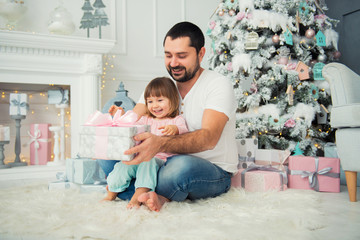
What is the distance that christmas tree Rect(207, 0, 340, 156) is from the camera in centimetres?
243

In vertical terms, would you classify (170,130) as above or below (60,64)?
below

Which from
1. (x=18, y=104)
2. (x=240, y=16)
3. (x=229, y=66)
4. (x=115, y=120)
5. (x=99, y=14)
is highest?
(x=99, y=14)

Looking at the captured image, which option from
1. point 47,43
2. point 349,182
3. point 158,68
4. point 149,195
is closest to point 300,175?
point 349,182

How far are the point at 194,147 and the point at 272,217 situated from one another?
16.8 inches

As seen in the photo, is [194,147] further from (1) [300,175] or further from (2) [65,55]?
(2) [65,55]

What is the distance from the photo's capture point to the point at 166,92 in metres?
1.59

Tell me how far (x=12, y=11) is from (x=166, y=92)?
1843mm

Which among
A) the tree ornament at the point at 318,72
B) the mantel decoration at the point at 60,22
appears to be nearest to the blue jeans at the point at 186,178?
the tree ornament at the point at 318,72

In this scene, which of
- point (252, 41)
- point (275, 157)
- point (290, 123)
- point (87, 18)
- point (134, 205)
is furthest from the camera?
point (87, 18)

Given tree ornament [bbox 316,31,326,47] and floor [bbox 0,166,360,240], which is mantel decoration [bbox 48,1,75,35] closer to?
floor [bbox 0,166,360,240]

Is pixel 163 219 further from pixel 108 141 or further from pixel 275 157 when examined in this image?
pixel 275 157

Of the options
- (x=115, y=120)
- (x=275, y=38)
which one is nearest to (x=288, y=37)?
(x=275, y=38)

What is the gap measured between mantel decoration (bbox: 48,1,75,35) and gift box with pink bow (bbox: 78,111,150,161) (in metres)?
1.74

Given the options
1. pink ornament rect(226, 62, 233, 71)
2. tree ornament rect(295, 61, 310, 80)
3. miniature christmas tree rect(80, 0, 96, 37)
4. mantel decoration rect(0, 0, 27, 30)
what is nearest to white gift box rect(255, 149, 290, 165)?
tree ornament rect(295, 61, 310, 80)
